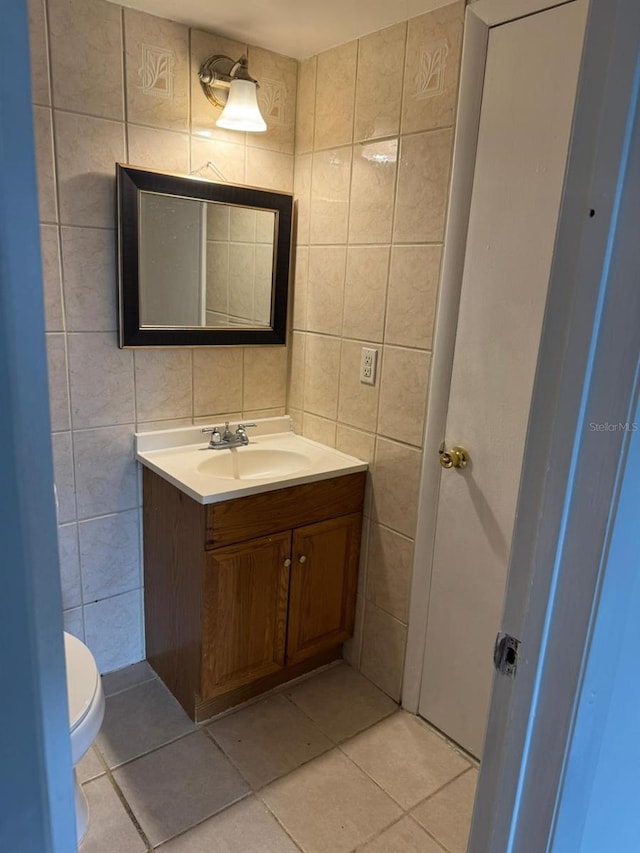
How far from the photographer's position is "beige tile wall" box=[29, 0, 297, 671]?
5.67ft

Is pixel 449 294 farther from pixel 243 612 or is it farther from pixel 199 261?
pixel 243 612

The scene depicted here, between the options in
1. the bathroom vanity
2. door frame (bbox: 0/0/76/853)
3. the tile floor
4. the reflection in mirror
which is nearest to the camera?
door frame (bbox: 0/0/76/853)

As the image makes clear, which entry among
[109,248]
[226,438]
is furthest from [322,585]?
[109,248]

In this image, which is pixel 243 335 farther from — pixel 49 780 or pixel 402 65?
pixel 49 780

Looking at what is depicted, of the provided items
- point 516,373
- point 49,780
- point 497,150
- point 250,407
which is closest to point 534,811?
point 49,780

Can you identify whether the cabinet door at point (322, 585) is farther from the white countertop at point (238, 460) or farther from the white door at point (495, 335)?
the white door at point (495, 335)

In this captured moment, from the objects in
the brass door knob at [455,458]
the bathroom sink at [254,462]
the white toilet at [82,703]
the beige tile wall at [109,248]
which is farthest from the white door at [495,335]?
the white toilet at [82,703]

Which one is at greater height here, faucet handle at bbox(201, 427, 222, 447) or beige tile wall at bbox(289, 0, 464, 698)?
beige tile wall at bbox(289, 0, 464, 698)

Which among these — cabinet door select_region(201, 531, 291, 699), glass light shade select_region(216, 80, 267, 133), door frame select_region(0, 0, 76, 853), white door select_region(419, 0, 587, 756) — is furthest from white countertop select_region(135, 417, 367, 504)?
door frame select_region(0, 0, 76, 853)

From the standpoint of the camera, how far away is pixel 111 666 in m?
2.17

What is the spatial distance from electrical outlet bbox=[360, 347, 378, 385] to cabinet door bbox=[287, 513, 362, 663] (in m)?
0.48

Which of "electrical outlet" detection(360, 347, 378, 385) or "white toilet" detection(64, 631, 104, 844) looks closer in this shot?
"white toilet" detection(64, 631, 104, 844)

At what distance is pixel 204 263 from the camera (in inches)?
81.0

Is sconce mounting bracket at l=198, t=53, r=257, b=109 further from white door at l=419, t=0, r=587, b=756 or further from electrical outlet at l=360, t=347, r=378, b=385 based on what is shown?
electrical outlet at l=360, t=347, r=378, b=385
